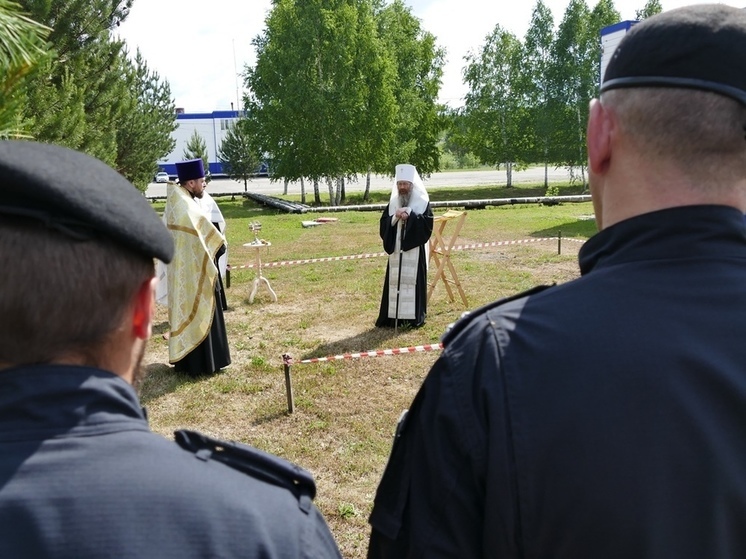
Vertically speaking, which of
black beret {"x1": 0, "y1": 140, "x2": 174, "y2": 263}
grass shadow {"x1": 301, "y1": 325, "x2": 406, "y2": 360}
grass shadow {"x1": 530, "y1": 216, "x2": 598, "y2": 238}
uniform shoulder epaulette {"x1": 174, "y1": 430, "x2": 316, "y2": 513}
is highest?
black beret {"x1": 0, "y1": 140, "x2": 174, "y2": 263}

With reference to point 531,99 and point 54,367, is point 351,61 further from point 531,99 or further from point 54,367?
point 54,367

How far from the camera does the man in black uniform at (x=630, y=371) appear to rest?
3.68 ft

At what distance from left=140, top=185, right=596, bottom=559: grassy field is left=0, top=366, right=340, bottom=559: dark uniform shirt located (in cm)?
298

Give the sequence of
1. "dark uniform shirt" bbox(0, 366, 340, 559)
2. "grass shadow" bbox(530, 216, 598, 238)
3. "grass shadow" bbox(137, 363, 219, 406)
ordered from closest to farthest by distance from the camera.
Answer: "dark uniform shirt" bbox(0, 366, 340, 559) < "grass shadow" bbox(137, 363, 219, 406) < "grass shadow" bbox(530, 216, 598, 238)

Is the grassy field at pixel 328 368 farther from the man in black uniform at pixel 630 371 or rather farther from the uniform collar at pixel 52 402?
the uniform collar at pixel 52 402

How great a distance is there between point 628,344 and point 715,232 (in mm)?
279

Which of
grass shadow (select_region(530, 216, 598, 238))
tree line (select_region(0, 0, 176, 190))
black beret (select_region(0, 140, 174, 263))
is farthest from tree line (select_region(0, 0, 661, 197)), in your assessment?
grass shadow (select_region(530, 216, 598, 238))

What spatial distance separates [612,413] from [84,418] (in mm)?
864

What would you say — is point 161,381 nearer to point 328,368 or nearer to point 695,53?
point 328,368

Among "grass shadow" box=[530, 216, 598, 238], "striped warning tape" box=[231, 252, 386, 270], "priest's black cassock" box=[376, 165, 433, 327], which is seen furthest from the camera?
"grass shadow" box=[530, 216, 598, 238]

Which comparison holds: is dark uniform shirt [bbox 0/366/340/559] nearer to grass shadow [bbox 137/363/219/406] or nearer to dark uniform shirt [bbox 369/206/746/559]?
dark uniform shirt [bbox 369/206/746/559]

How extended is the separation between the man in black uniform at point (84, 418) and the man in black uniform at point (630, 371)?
34 cm

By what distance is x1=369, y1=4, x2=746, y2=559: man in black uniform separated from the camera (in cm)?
112

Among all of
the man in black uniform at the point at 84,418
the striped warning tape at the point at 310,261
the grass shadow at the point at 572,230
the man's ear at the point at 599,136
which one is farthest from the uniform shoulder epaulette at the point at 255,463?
the grass shadow at the point at 572,230
